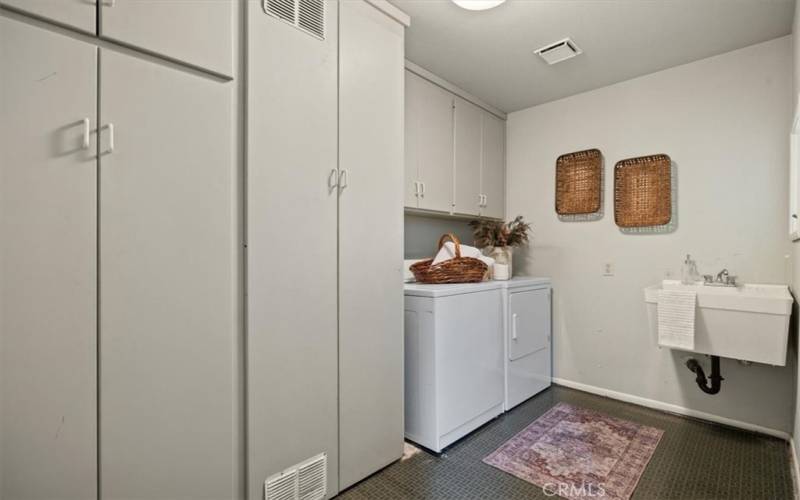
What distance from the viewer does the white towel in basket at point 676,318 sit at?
217 cm

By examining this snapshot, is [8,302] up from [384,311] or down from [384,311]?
up

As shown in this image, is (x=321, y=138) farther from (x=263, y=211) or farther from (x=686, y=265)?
(x=686, y=265)

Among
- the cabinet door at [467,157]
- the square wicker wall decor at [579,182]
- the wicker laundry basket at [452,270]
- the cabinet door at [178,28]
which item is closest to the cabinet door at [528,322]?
the wicker laundry basket at [452,270]

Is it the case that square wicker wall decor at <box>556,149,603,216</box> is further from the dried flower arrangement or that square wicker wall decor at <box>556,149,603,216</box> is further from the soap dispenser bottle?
the soap dispenser bottle

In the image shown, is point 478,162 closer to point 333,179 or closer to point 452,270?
point 452,270

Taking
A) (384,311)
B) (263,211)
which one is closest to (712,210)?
(384,311)

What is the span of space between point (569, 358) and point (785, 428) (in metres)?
1.24

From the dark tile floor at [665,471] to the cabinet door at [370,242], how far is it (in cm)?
16

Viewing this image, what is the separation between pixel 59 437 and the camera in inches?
44.1

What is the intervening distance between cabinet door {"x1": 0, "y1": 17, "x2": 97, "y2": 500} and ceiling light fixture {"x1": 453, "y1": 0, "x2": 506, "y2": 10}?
1.56 metres

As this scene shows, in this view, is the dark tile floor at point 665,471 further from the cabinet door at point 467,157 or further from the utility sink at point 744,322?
the cabinet door at point 467,157

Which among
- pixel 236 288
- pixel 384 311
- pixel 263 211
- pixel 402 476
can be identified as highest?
pixel 263 211

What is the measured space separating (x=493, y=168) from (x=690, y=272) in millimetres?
1590

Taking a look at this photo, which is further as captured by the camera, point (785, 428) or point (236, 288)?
point (785, 428)
